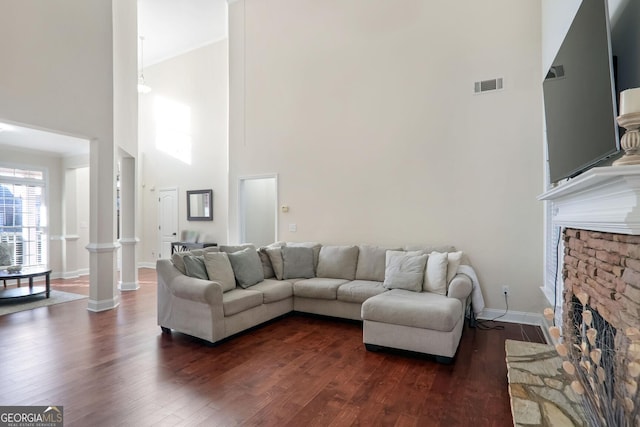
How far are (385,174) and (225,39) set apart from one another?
5076 mm

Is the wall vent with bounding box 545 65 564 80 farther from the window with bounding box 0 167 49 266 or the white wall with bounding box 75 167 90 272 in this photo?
the white wall with bounding box 75 167 90 272

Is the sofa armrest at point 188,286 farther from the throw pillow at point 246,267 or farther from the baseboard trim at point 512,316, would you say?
the baseboard trim at point 512,316

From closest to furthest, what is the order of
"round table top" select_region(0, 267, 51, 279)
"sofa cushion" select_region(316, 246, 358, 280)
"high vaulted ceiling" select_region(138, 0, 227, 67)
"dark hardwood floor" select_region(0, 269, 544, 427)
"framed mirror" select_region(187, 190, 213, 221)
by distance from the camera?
"dark hardwood floor" select_region(0, 269, 544, 427) → "sofa cushion" select_region(316, 246, 358, 280) → "round table top" select_region(0, 267, 51, 279) → "high vaulted ceiling" select_region(138, 0, 227, 67) → "framed mirror" select_region(187, 190, 213, 221)

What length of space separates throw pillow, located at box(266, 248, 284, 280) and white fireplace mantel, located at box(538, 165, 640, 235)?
11.4 feet

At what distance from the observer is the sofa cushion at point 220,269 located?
3.87 m

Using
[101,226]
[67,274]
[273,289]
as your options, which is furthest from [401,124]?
[67,274]

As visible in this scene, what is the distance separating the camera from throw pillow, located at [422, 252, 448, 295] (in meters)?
3.78

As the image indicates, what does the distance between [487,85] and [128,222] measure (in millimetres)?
6198

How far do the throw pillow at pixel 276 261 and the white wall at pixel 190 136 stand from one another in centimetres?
299

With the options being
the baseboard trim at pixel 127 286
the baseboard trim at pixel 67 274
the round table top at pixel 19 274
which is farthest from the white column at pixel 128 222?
the baseboard trim at pixel 67 274

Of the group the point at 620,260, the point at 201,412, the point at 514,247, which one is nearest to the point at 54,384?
the point at 201,412

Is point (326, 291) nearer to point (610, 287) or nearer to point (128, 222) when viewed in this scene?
point (610, 287)

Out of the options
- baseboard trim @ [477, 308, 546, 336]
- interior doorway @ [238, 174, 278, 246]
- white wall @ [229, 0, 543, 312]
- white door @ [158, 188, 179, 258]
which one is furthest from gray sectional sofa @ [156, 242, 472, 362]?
white door @ [158, 188, 179, 258]

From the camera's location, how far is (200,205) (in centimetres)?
782
